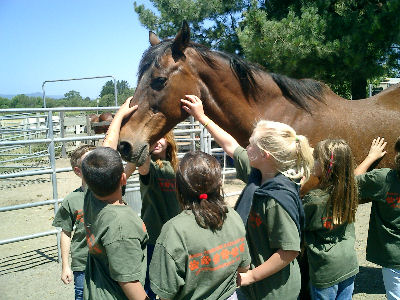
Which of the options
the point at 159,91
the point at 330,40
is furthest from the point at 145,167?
the point at 330,40

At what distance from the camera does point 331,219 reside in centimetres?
217

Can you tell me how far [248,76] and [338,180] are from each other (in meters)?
1.17

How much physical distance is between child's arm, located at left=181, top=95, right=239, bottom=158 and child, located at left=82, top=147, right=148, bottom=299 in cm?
72

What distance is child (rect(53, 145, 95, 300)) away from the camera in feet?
8.17

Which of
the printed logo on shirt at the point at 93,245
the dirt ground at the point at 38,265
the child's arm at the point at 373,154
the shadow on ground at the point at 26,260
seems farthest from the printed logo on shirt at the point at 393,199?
the shadow on ground at the point at 26,260

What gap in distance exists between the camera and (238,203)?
6.23 feet

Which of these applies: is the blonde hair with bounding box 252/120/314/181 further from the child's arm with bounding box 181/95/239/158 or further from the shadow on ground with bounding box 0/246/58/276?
the shadow on ground with bounding box 0/246/58/276

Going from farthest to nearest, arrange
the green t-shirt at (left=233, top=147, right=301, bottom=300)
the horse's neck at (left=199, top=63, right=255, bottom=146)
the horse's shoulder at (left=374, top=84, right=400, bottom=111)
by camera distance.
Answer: the horse's shoulder at (left=374, top=84, right=400, bottom=111), the horse's neck at (left=199, top=63, right=255, bottom=146), the green t-shirt at (left=233, top=147, right=301, bottom=300)

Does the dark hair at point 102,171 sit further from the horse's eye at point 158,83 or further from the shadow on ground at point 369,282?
the shadow on ground at point 369,282

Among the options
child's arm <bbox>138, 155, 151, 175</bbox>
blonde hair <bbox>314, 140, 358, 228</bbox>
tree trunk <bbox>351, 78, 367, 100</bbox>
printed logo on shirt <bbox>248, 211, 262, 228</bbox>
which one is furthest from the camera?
tree trunk <bbox>351, 78, 367, 100</bbox>

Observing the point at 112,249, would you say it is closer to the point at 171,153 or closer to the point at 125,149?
the point at 125,149

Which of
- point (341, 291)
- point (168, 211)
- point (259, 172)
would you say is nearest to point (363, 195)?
point (341, 291)

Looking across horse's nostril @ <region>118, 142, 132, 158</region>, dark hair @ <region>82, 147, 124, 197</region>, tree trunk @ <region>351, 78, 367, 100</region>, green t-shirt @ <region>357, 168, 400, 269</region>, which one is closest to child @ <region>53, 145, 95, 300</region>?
horse's nostril @ <region>118, 142, 132, 158</region>

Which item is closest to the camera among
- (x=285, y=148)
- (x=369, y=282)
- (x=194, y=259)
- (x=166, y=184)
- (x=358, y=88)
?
(x=194, y=259)
